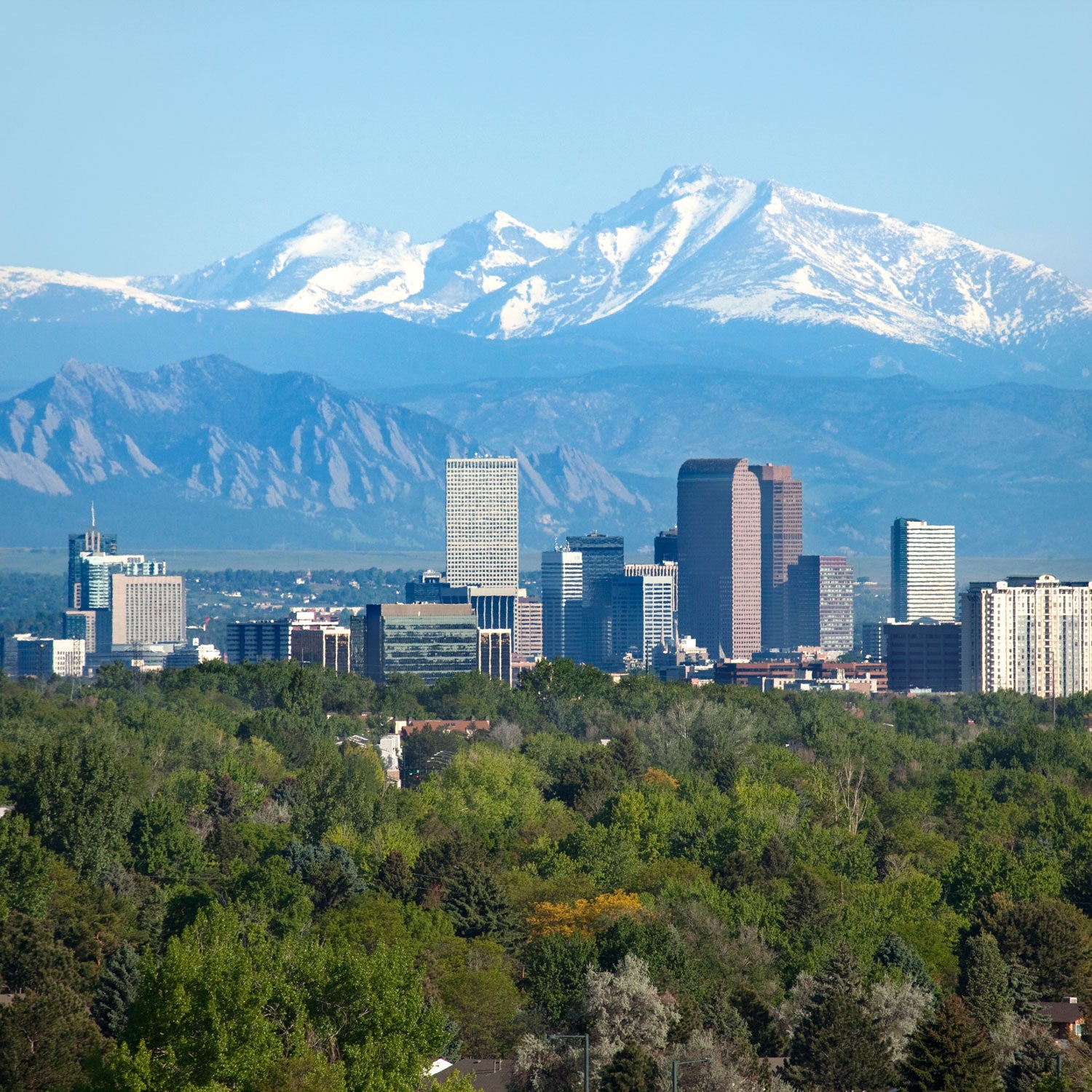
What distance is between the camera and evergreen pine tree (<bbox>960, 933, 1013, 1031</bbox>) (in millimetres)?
68562

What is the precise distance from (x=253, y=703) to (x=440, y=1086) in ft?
441

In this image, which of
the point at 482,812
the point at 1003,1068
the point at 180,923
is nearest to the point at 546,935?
the point at 180,923

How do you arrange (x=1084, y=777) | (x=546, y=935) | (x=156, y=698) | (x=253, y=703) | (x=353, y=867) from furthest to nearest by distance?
(x=253, y=703) < (x=156, y=698) < (x=1084, y=777) < (x=353, y=867) < (x=546, y=935)

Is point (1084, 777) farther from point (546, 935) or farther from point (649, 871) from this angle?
point (546, 935)

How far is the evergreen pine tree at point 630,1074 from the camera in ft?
184

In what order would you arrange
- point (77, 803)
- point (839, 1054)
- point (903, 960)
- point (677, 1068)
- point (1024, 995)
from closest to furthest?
point (677, 1068), point (839, 1054), point (1024, 995), point (903, 960), point (77, 803)

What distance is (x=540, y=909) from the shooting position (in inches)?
3314

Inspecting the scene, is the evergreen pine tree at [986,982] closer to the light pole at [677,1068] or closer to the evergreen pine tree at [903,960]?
the evergreen pine tree at [903,960]

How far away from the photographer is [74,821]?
94.9 meters

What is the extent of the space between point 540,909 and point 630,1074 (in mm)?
27854

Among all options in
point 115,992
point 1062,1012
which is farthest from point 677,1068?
point 1062,1012

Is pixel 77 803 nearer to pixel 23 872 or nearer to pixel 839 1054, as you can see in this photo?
pixel 23 872

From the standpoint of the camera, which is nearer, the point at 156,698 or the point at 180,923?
the point at 180,923

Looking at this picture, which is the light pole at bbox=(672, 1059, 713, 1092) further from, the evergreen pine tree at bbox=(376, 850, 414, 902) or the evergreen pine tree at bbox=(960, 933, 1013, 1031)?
the evergreen pine tree at bbox=(376, 850, 414, 902)
